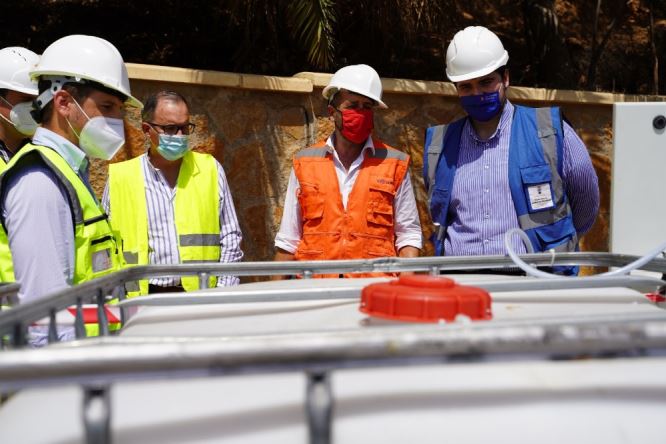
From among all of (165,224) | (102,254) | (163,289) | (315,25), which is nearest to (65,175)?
(102,254)

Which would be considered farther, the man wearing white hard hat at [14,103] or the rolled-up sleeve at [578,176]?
the man wearing white hard hat at [14,103]

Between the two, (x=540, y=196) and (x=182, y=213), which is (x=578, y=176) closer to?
(x=540, y=196)

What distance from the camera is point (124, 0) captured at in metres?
7.61

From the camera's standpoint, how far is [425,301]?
138 cm

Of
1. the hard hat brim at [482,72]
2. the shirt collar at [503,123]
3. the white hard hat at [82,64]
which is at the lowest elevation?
the shirt collar at [503,123]

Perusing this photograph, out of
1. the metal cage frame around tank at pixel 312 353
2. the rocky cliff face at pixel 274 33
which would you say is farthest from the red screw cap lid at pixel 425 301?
the rocky cliff face at pixel 274 33

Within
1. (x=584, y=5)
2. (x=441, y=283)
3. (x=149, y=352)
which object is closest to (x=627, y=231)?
(x=441, y=283)

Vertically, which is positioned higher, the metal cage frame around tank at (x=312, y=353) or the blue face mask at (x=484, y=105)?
the blue face mask at (x=484, y=105)

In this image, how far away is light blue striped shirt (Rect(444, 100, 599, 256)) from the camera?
3484 millimetres

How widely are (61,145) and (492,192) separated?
6.35ft

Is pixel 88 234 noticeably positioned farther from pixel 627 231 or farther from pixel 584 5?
pixel 584 5

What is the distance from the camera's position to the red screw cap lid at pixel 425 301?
137 centimetres

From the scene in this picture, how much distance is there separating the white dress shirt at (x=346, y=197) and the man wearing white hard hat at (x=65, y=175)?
123 cm

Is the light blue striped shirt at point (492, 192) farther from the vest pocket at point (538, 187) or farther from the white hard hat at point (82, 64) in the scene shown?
the white hard hat at point (82, 64)
